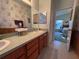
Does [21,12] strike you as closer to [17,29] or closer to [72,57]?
[17,29]

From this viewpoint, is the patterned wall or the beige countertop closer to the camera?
the beige countertop

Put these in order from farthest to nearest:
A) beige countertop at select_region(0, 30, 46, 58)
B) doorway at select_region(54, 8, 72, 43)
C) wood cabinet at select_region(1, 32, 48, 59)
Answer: doorway at select_region(54, 8, 72, 43) < wood cabinet at select_region(1, 32, 48, 59) < beige countertop at select_region(0, 30, 46, 58)

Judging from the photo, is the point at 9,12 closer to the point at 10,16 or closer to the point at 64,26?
the point at 10,16

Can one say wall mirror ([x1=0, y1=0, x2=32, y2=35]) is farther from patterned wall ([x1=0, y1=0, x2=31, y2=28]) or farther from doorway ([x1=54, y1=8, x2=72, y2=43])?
doorway ([x1=54, y1=8, x2=72, y2=43])

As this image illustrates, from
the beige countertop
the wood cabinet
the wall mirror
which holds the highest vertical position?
the wall mirror

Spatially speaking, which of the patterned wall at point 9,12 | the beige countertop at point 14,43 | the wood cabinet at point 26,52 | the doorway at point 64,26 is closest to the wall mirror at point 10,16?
the patterned wall at point 9,12

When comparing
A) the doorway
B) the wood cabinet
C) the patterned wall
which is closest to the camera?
the wood cabinet

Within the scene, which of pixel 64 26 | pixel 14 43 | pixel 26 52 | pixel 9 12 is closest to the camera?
pixel 14 43

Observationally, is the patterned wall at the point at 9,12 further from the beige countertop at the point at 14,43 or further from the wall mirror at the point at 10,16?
the beige countertop at the point at 14,43

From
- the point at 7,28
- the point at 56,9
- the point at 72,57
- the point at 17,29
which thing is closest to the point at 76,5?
the point at 56,9

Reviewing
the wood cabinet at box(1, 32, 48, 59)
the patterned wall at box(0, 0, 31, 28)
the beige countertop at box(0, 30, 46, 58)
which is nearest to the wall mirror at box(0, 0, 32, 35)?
the patterned wall at box(0, 0, 31, 28)

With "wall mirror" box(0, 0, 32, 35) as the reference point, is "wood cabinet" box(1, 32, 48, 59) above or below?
below

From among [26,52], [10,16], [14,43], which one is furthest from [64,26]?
[14,43]

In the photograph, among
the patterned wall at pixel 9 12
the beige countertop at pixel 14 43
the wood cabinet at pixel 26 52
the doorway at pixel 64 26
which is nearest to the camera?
the beige countertop at pixel 14 43
